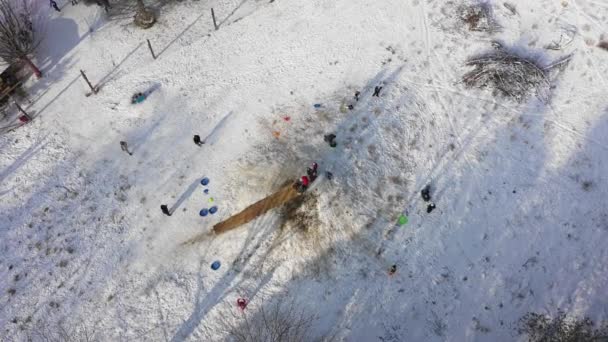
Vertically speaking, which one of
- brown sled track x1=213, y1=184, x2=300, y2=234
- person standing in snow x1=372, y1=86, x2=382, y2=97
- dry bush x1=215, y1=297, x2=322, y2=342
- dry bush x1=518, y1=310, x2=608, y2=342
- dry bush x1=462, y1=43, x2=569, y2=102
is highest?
person standing in snow x1=372, y1=86, x2=382, y2=97

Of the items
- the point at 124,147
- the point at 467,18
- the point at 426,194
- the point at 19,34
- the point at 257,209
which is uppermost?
the point at 19,34

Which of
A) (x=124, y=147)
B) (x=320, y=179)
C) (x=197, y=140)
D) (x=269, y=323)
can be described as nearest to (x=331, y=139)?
(x=320, y=179)

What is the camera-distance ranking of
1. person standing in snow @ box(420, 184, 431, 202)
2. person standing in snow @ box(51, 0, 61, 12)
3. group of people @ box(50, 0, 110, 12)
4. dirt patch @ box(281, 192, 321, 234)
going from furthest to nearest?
group of people @ box(50, 0, 110, 12), person standing in snow @ box(51, 0, 61, 12), person standing in snow @ box(420, 184, 431, 202), dirt patch @ box(281, 192, 321, 234)

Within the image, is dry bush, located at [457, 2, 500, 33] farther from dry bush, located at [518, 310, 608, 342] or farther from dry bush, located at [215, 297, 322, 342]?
dry bush, located at [215, 297, 322, 342]

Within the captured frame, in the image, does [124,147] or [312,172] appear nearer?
[312,172]

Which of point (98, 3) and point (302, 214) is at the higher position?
point (98, 3)

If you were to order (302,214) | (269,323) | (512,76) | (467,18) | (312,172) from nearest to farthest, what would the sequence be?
(269,323), (302,214), (312,172), (512,76), (467,18)

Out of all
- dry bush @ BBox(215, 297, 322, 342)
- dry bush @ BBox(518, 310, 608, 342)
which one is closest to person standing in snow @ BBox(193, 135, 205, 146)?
dry bush @ BBox(215, 297, 322, 342)

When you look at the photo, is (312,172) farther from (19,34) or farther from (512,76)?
(19,34)
